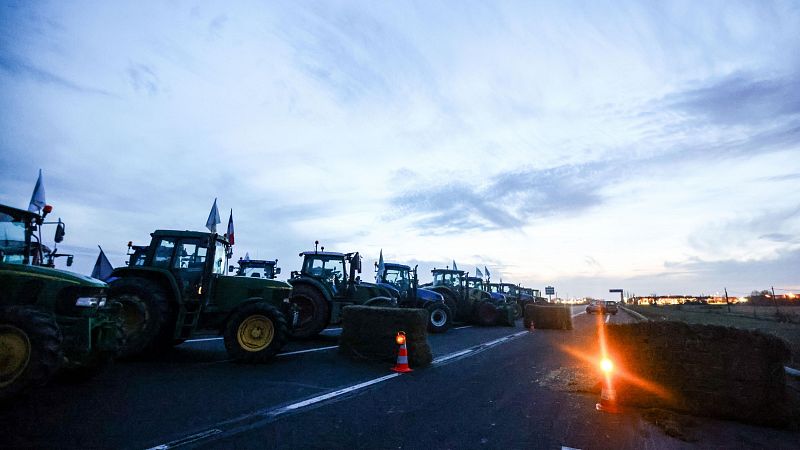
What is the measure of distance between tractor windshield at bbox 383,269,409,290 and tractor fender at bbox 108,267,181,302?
10.4 meters

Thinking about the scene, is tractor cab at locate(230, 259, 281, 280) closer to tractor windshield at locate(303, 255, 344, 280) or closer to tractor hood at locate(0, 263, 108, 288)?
tractor windshield at locate(303, 255, 344, 280)

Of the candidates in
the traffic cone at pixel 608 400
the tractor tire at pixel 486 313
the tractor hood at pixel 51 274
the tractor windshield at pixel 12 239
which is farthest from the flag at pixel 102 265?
the traffic cone at pixel 608 400

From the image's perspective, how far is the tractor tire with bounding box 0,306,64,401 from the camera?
4164 mm

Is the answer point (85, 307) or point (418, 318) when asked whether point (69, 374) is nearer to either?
point (85, 307)

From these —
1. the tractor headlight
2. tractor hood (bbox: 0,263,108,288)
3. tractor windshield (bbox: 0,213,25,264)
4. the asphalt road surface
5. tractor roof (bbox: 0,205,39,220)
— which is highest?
tractor roof (bbox: 0,205,39,220)

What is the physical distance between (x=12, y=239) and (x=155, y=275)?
246 cm

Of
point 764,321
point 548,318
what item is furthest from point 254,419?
point 764,321

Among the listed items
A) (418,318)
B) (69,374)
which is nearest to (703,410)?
(418,318)

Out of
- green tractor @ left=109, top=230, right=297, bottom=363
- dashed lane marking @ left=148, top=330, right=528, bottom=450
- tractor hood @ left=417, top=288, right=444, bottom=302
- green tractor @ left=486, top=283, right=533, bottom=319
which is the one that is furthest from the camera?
green tractor @ left=486, top=283, right=533, bottom=319

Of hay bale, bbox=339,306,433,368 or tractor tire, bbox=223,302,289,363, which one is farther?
hay bale, bbox=339,306,433,368

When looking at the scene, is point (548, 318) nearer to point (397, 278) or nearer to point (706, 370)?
point (397, 278)

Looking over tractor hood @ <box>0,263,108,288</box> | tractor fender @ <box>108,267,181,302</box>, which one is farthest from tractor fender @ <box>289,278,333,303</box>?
tractor hood @ <box>0,263,108,288</box>

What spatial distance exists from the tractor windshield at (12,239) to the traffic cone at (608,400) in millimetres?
8063

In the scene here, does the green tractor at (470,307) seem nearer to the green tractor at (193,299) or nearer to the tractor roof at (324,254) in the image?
the tractor roof at (324,254)
